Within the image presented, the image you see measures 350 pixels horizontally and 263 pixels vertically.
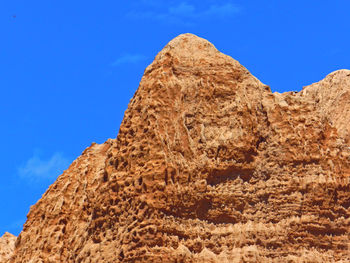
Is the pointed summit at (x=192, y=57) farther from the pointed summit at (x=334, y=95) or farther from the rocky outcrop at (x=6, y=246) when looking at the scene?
the rocky outcrop at (x=6, y=246)

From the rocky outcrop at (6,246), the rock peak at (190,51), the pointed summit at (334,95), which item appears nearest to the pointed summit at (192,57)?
the rock peak at (190,51)

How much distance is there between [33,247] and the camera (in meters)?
24.7

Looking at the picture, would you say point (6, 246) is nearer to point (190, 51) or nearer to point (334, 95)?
point (190, 51)

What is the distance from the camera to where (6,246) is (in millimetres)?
32219

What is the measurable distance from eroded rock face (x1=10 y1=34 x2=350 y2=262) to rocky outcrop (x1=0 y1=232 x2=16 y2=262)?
29.1 ft

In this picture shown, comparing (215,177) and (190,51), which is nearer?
(215,177)

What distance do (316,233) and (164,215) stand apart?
3.71 m

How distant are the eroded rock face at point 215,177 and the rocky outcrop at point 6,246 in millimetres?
8857

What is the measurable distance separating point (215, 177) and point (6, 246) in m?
14.0

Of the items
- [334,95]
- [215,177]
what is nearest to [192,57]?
[215,177]

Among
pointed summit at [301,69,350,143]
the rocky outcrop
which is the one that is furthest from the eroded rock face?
pointed summit at [301,69,350,143]

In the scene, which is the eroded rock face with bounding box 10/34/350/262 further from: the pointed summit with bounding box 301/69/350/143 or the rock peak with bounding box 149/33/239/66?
the pointed summit with bounding box 301/69/350/143

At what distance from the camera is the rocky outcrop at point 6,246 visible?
3107 centimetres

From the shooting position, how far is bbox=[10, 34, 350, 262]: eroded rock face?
65.5 ft
